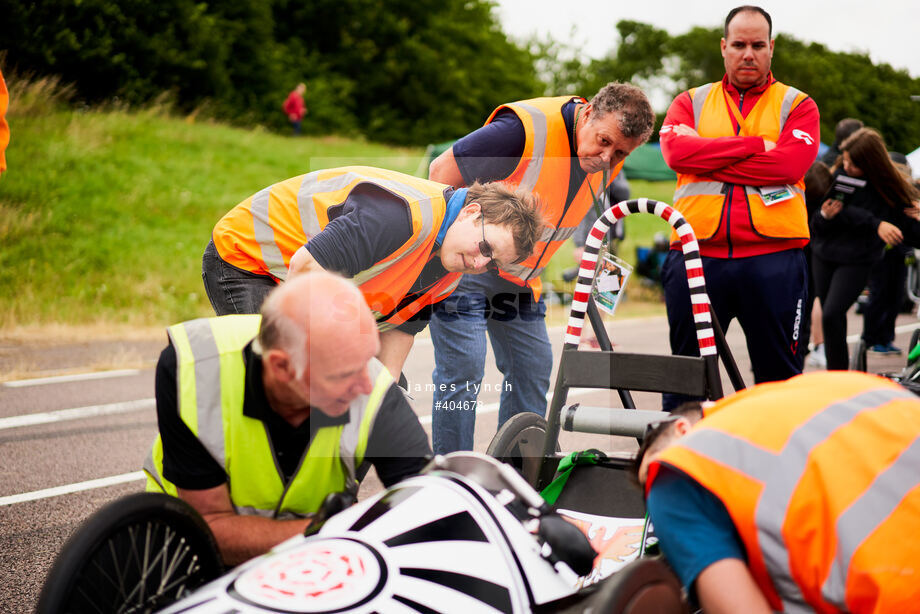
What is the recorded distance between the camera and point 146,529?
1.97 metres

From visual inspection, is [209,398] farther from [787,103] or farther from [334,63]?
[334,63]

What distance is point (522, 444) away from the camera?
10.8ft

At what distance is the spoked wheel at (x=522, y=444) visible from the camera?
3.17 metres

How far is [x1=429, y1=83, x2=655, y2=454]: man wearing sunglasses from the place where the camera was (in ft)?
11.6

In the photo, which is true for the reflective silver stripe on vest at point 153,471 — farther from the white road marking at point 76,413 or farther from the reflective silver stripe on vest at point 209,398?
the white road marking at point 76,413

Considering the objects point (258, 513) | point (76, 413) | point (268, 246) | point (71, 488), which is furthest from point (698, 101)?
point (76, 413)

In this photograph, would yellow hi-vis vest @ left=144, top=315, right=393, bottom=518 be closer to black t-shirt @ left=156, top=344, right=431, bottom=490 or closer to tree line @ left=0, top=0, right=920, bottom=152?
black t-shirt @ left=156, top=344, right=431, bottom=490

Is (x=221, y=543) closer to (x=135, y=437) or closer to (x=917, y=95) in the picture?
(x=135, y=437)

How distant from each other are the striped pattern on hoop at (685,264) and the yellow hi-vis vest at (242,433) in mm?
1032

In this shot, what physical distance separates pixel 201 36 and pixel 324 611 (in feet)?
80.7

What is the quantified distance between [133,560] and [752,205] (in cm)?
291

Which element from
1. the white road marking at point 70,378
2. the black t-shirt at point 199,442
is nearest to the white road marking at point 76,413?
the white road marking at point 70,378

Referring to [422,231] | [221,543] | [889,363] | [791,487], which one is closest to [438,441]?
[422,231]

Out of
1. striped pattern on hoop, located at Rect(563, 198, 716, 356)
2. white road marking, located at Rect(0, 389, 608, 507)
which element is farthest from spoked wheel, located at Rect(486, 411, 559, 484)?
white road marking, located at Rect(0, 389, 608, 507)
